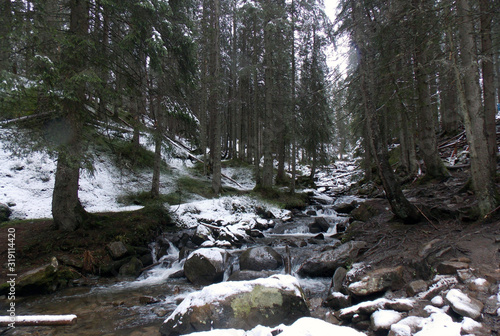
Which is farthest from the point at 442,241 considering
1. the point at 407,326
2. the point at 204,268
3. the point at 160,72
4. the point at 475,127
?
the point at 160,72

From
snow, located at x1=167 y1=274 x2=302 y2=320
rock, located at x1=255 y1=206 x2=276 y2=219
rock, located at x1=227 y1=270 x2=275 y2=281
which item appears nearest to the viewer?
snow, located at x1=167 y1=274 x2=302 y2=320

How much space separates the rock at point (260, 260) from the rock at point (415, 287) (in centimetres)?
353

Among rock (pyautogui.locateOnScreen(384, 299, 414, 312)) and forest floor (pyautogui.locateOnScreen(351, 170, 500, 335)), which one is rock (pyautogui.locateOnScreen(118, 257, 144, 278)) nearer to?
forest floor (pyautogui.locateOnScreen(351, 170, 500, 335))

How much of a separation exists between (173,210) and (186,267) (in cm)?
478

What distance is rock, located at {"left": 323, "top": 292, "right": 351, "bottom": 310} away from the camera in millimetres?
4395

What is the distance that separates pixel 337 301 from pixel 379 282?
770mm

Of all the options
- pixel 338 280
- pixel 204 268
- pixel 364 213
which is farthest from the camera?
pixel 364 213

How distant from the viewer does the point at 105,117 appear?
7.61 meters

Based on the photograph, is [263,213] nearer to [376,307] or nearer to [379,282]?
[379,282]

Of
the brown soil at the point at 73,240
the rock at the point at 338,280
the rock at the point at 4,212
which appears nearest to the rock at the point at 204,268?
the brown soil at the point at 73,240

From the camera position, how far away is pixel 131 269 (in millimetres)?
7199

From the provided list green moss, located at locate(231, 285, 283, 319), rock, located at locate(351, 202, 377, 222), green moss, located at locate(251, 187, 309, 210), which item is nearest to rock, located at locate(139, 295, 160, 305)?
green moss, located at locate(231, 285, 283, 319)

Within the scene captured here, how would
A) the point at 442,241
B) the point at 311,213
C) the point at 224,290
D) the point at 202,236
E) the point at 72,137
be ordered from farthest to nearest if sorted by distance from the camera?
1. the point at 311,213
2. the point at 202,236
3. the point at 72,137
4. the point at 442,241
5. the point at 224,290

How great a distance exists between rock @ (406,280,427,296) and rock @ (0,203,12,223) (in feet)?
36.2
